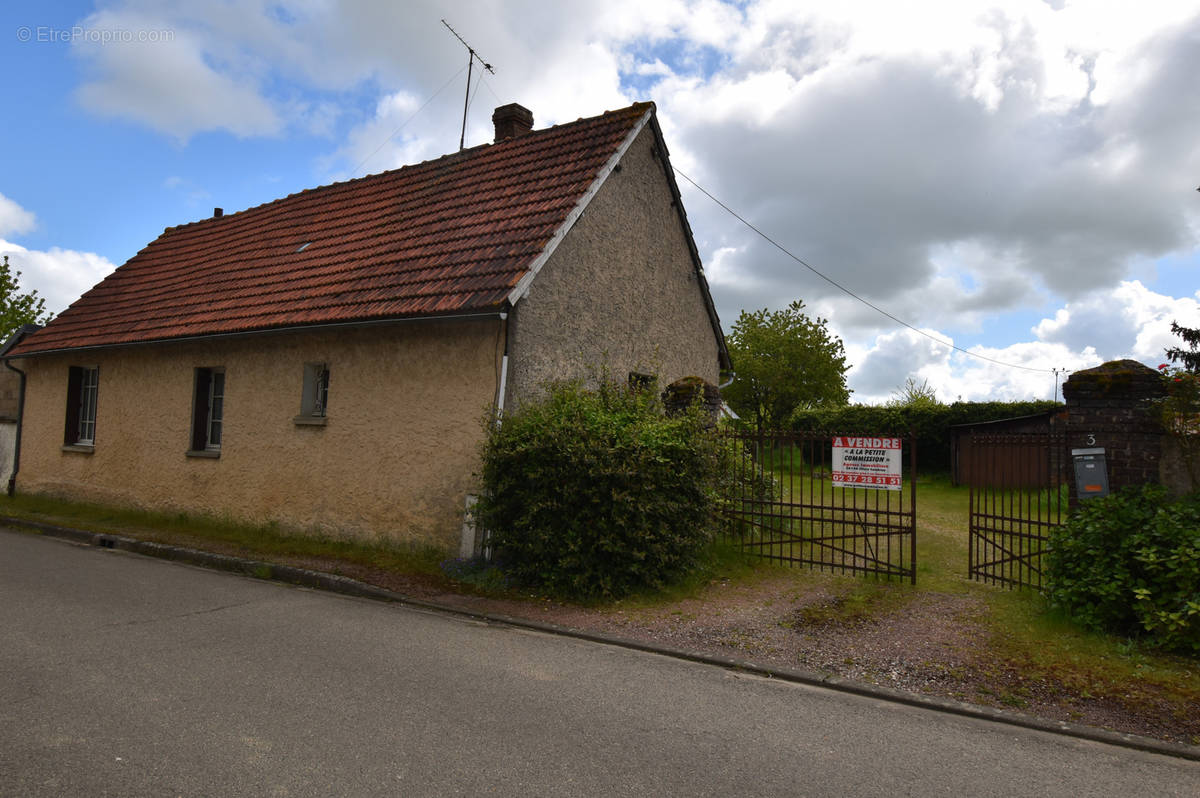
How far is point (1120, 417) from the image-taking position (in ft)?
23.3

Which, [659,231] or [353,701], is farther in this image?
[659,231]

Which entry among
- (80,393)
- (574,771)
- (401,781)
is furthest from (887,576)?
(80,393)

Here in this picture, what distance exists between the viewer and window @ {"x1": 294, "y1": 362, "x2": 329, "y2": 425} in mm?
11070

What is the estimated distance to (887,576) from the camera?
8602 mm

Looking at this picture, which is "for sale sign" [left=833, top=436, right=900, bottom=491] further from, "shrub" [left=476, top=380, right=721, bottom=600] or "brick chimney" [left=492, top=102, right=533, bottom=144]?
"brick chimney" [left=492, top=102, right=533, bottom=144]

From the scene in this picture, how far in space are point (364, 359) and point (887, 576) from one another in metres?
7.30

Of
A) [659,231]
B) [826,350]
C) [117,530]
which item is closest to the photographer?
[117,530]

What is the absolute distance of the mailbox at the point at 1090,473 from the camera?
22.9 feet

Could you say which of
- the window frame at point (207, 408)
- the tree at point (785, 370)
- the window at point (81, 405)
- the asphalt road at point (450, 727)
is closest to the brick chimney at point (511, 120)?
the window frame at point (207, 408)

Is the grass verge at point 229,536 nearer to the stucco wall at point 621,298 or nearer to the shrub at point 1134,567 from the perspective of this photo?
the stucco wall at point 621,298

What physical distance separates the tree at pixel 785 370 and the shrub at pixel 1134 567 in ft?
123

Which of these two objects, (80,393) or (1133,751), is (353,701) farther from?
(80,393)

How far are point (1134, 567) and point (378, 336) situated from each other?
28.8ft

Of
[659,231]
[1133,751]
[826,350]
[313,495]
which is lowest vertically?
[1133,751]
